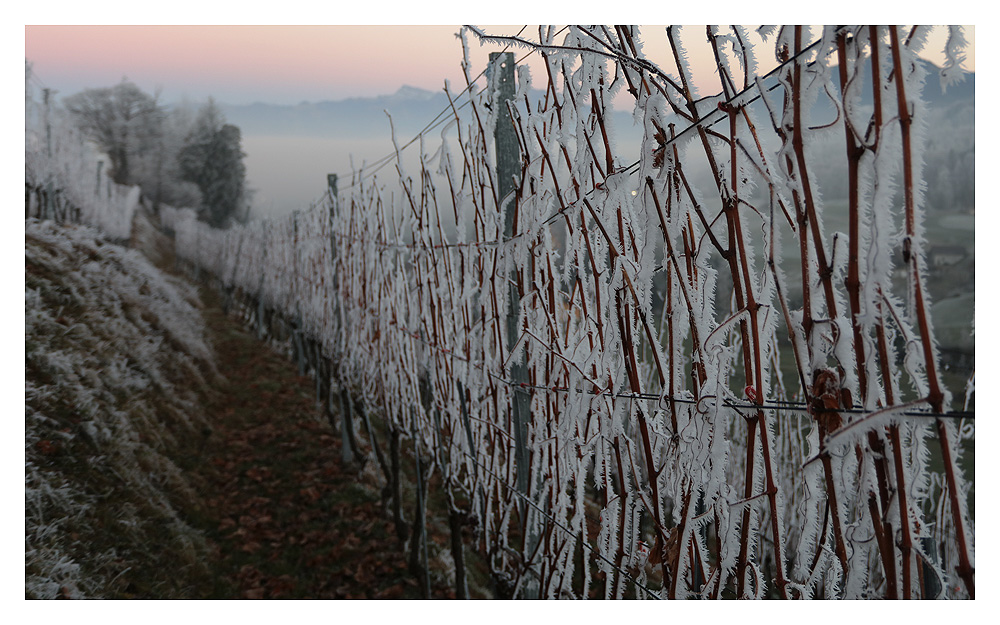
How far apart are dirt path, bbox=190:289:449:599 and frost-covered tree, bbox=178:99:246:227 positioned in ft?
4.39

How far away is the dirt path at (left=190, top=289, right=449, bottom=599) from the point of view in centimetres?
217

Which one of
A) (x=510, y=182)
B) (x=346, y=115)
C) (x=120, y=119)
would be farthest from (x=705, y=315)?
(x=120, y=119)

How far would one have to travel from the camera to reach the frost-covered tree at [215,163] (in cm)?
251

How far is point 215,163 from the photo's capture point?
10.5 ft

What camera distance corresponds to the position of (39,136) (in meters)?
2.45

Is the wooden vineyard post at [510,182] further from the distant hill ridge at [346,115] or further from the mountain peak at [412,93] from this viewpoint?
the mountain peak at [412,93]

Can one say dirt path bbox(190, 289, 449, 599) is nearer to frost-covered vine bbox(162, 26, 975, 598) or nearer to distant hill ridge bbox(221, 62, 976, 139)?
frost-covered vine bbox(162, 26, 975, 598)

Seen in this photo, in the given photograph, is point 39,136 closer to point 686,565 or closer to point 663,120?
point 663,120

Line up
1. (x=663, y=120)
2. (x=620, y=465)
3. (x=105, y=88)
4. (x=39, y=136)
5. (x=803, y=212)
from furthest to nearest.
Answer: (x=39, y=136), (x=105, y=88), (x=620, y=465), (x=663, y=120), (x=803, y=212)

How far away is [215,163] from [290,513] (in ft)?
6.08

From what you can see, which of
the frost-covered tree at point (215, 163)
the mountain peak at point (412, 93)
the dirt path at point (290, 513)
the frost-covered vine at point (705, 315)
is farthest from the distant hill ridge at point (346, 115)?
the dirt path at point (290, 513)

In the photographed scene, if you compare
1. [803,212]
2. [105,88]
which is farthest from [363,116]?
[803,212]

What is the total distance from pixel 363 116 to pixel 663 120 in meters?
1.59

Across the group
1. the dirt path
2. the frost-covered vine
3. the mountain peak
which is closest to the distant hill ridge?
the mountain peak
